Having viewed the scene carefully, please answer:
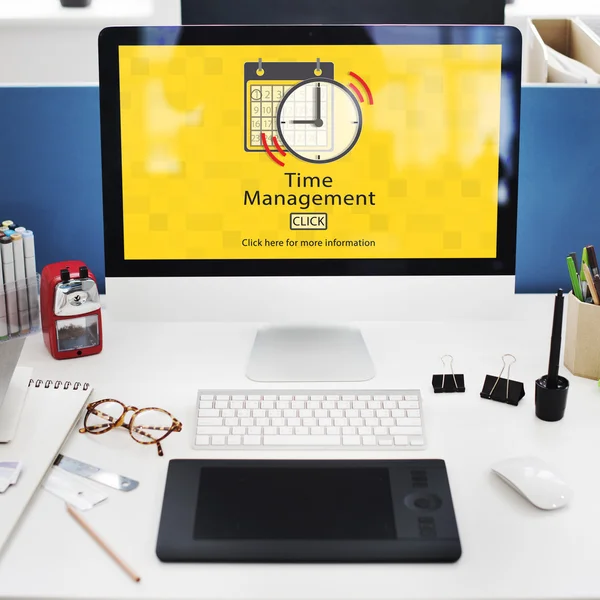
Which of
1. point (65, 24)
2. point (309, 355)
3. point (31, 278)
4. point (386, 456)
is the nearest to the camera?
point (386, 456)

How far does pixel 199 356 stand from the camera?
1233 mm

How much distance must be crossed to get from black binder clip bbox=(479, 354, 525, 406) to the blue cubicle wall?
487mm

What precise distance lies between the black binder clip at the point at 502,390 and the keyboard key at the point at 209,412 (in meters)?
0.38

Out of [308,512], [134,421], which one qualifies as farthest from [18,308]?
[308,512]

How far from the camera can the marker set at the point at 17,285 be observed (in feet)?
4.17

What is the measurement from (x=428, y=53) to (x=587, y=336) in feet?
1.57

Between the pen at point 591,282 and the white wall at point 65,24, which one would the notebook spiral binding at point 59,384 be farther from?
the white wall at point 65,24

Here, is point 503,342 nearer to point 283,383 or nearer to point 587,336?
point 587,336

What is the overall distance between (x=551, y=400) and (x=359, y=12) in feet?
3.47

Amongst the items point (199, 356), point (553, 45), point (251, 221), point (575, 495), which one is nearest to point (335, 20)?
point (553, 45)

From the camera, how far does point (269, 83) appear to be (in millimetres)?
1120

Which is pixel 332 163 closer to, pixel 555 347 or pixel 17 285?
pixel 555 347

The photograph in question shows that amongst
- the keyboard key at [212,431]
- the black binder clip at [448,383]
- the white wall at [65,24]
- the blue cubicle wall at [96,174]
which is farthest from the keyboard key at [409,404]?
the white wall at [65,24]

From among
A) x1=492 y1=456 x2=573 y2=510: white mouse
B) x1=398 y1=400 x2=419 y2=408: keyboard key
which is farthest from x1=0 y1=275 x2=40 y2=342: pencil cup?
x1=492 y1=456 x2=573 y2=510: white mouse
